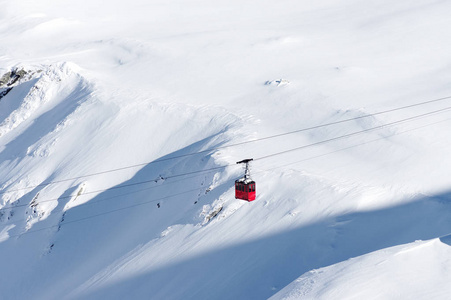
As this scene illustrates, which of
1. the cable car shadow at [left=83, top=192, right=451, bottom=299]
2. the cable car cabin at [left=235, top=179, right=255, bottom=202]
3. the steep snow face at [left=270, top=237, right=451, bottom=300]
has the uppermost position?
the cable car cabin at [left=235, top=179, right=255, bottom=202]

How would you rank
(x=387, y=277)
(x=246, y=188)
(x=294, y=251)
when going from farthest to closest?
(x=294, y=251) < (x=246, y=188) < (x=387, y=277)

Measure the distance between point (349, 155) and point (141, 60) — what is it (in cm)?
2674

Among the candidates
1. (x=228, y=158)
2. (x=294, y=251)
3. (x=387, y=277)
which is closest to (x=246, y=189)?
(x=294, y=251)

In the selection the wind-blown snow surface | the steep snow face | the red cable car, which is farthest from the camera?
the wind-blown snow surface

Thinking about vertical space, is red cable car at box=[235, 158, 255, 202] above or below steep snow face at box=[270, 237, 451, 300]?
above

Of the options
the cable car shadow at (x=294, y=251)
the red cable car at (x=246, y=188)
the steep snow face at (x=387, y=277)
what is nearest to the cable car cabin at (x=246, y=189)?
the red cable car at (x=246, y=188)

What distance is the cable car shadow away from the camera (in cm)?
2403

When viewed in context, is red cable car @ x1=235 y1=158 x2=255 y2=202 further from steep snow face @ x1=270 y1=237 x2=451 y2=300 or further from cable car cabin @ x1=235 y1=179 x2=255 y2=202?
steep snow face @ x1=270 y1=237 x2=451 y2=300

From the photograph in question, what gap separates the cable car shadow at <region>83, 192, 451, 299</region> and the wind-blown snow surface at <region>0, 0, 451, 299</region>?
0.26 feet

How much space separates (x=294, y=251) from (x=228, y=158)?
8.58 meters

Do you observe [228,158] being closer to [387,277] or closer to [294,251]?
[294,251]

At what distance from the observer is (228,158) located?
106ft

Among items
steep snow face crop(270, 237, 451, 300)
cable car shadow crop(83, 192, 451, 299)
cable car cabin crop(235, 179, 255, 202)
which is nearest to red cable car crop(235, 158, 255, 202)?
cable car cabin crop(235, 179, 255, 202)

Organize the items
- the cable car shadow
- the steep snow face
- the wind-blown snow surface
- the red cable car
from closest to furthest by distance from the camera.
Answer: the steep snow face, the cable car shadow, the red cable car, the wind-blown snow surface
